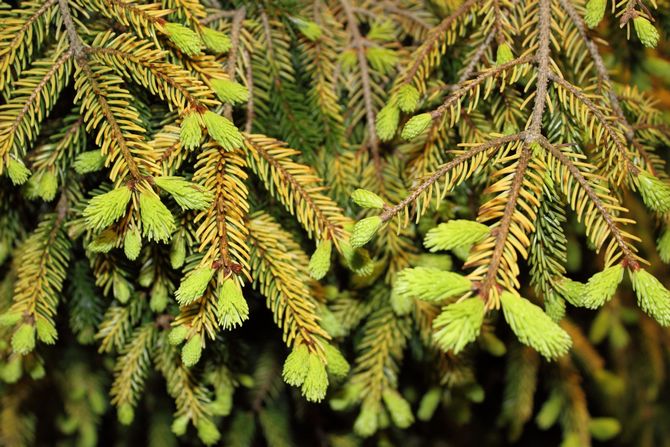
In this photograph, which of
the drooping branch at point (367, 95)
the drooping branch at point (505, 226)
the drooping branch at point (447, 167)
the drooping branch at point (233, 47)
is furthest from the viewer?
the drooping branch at point (367, 95)

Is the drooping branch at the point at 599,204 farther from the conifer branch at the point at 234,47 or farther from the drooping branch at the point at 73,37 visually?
the drooping branch at the point at 73,37

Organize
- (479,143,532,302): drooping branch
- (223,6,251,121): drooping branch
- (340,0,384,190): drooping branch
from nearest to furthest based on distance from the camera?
(479,143,532,302): drooping branch, (223,6,251,121): drooping branch, (340,0,384,190): drooping branch

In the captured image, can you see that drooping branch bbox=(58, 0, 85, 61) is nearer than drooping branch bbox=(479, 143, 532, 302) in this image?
No

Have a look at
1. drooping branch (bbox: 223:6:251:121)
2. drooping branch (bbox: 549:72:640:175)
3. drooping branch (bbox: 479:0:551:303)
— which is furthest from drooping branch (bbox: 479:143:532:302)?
drooping branch (bbox: 223:6:251:121)

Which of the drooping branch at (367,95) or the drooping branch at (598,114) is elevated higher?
the drooping branch at (598,114)

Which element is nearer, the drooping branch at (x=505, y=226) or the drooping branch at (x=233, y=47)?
the drooping branch at (x=505, y=226)

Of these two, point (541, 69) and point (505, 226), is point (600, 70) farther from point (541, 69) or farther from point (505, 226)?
point (505, 226)

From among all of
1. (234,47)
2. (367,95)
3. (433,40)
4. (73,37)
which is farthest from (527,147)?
(73,37)

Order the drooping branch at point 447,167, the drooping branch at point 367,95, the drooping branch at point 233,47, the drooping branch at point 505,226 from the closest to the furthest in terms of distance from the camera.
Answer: the drooping branch at point 505,226, the drooping branch at point 447,167, the drooping branch at point 233,47, the drooping branch at point 367,95

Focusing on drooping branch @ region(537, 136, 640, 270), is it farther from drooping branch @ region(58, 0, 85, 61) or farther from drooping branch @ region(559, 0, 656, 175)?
drooping branch @ region(58, 0, 85, 61)

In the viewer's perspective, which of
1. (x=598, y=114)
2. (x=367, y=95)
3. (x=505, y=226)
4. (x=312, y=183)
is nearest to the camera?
(x=505, y=226)

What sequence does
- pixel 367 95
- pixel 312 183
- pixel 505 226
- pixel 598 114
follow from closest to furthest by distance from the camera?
1. pixel 505 226
2. pixel 598 114
3. pixel 312 183
4. pixel 367 95

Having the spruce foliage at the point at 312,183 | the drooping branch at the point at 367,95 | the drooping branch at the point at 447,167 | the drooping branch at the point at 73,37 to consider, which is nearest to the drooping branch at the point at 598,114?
the spruce foliage at the point at 312,183

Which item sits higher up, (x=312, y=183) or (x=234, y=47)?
(x=234, y=47)
